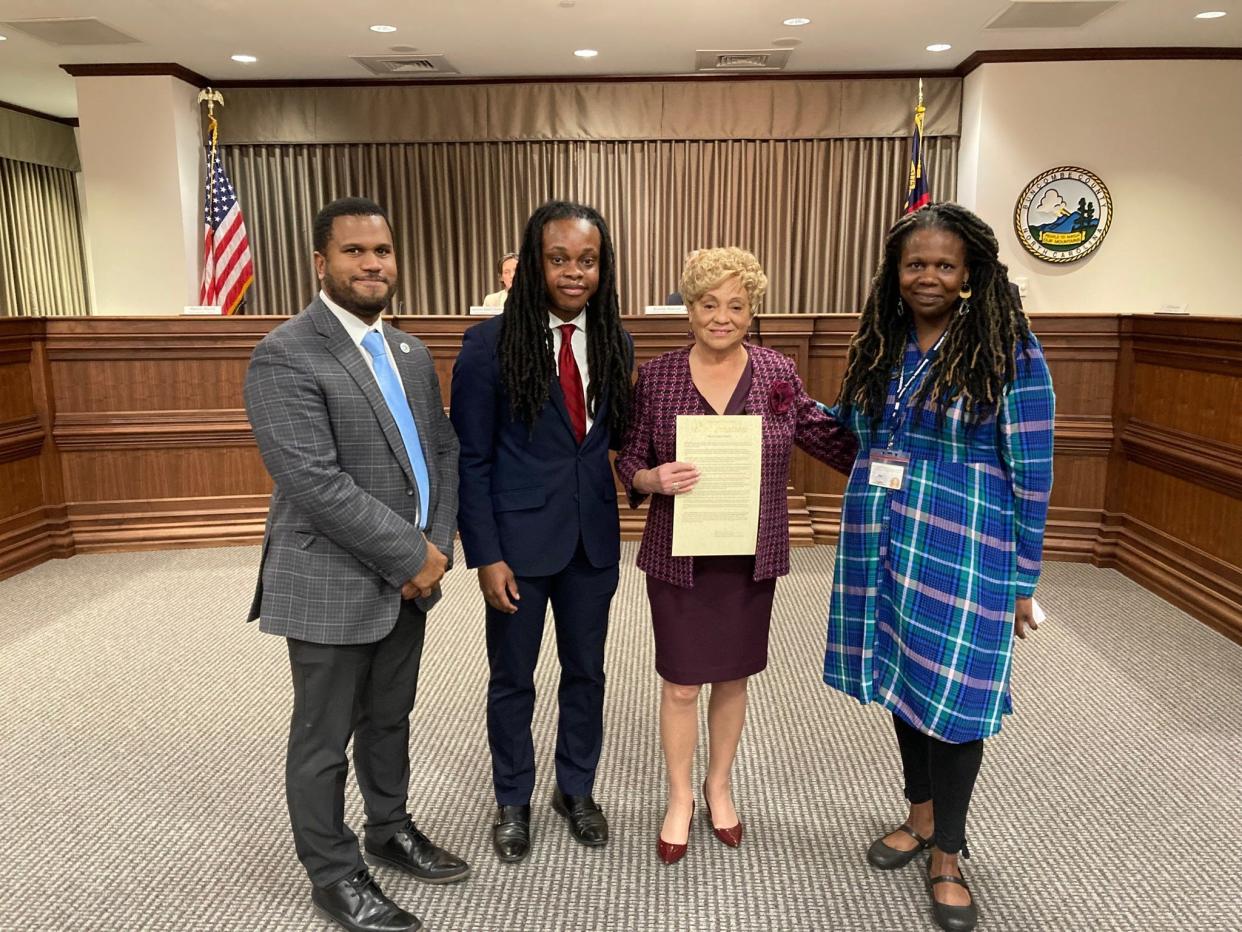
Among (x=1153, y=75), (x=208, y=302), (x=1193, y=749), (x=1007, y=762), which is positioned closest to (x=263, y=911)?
(x=1007, y=762)

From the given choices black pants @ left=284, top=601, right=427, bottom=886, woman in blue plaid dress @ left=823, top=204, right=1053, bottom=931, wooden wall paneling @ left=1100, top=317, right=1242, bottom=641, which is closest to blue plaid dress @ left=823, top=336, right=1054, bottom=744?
woman in blue plaid dress @ left=823, top=204, right=1053, bottom=931

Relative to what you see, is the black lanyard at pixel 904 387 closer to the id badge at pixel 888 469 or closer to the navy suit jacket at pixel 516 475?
the id badge at pixel 888 469

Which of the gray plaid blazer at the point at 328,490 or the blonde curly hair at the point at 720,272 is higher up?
the blonde curly hair at the point at 720,272

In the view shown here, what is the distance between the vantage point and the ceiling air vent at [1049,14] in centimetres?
549

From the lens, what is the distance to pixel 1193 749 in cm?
266

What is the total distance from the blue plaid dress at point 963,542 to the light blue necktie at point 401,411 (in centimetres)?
95

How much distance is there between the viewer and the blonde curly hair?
5.98 feet

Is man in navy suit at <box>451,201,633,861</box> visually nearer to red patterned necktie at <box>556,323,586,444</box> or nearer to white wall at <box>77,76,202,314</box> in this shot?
red patterned necktie at <box>556,323,586,444</box>

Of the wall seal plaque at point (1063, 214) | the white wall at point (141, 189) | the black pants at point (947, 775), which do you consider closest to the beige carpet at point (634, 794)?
the black pants at point (947, 775)

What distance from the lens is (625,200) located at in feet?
24.7

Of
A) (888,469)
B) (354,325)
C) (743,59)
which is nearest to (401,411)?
(354,325)

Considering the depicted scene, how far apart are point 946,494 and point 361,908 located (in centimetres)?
147

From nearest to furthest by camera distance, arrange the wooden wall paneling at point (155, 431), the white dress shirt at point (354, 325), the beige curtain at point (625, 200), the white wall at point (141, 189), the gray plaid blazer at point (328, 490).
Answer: the gray plaid blazer at point (328, 490)
the white dress shirt at point (354, 325)
the wooden wall paneling at point (155, 431)
the white wall at point (141, 189)
the beige curtain at point (625, 200)

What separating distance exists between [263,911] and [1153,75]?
7673 millimetres
